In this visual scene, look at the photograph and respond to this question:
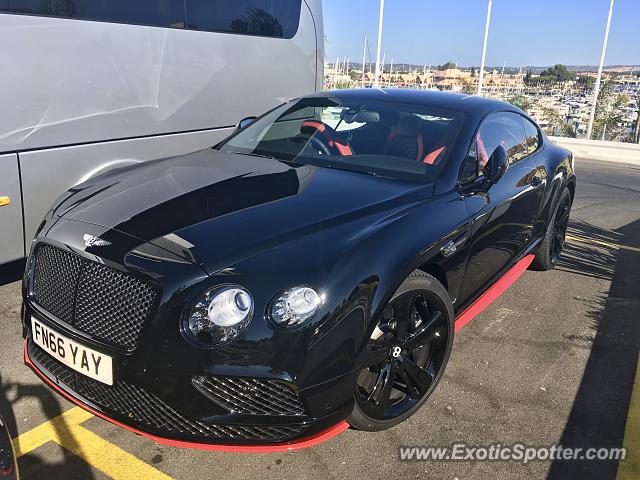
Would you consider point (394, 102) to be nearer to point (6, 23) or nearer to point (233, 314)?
point (233, 314)

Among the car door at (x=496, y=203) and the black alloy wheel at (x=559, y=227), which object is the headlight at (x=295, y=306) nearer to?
the car door at (x=496, y=203)

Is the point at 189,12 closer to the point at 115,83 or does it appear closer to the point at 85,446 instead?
the point at 115,83

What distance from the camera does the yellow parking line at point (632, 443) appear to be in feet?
7.92

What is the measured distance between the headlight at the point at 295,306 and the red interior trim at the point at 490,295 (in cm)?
133

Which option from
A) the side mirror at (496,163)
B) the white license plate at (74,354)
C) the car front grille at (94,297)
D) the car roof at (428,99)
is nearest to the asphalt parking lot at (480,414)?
the white license plate at (74,354)

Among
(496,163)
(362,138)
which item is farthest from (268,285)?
(496,163)

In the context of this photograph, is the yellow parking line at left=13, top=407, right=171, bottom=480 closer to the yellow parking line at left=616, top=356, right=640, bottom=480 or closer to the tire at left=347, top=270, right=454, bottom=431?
the tire at left=347, top=270, right=454, bottom=431

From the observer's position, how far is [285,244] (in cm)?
222

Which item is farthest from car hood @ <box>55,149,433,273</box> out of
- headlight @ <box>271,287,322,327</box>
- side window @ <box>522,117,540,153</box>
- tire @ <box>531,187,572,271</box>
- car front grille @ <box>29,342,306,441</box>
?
tire @ <box>531,187,572,271</box>

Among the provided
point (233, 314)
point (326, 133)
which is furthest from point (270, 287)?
point (326, 133)

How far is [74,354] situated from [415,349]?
154cm

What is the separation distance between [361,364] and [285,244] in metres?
0.57

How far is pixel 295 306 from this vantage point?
2.04 meters

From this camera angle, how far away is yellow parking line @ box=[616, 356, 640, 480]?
2.41 m
